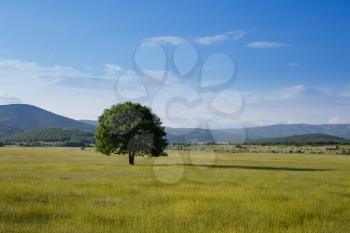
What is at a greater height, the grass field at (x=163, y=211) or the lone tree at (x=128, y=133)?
the lone tree at (x=128, y=133)

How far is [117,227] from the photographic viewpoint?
15.7 meters

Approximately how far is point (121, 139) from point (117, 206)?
51.0 m

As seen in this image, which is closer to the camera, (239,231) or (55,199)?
(239,231)

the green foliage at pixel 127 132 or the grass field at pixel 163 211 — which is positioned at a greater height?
the green foliage at pixel 127 132

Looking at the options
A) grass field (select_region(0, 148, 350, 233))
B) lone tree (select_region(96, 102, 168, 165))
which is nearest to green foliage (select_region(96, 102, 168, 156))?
lone tree (select_region(96, 102, 168, 165))

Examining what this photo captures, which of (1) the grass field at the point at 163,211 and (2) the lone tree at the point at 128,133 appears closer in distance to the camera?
(1) the grass field at the point at 163,211

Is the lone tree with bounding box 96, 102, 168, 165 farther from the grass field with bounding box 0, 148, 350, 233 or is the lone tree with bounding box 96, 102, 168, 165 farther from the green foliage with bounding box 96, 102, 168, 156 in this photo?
the grass field with bounding box 0, 148, 350, 233

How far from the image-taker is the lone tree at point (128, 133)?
234 feet

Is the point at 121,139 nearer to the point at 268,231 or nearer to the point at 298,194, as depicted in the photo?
the point at 298,194

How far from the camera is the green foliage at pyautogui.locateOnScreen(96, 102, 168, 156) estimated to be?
234 ft

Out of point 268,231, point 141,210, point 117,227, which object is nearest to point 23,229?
point 117,227

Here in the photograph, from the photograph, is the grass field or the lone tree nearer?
the grass field

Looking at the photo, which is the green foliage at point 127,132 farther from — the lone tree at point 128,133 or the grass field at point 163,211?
the grass field at point 163,211

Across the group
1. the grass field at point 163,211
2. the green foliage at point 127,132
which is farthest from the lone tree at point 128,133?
the grass field at point 163,211
